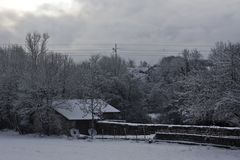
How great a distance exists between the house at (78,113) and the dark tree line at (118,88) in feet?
3.75

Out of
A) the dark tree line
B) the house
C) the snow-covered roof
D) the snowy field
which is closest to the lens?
the snowy field

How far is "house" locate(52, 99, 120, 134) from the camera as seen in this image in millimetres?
54562

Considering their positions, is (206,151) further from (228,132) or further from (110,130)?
(110,130)

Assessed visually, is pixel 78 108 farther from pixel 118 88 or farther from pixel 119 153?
pixel 119 153

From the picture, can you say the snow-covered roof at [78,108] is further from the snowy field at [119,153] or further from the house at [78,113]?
the snowy field at [119,153]

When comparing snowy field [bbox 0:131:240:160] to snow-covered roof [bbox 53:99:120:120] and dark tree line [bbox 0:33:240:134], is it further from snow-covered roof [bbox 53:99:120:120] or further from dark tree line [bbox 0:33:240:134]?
snow-covered roof [bbox 53:99:120:120]

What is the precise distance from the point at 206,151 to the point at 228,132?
4.47 meters

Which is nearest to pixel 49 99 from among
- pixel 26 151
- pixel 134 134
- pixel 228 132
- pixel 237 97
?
pixel 134 134

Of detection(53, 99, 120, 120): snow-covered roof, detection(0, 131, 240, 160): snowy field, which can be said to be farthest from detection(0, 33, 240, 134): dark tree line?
detection(0, 131, 240, 160): snowy field

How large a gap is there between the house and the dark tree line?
1143 millimetres

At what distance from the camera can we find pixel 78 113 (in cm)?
5700

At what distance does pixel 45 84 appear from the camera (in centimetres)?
5425

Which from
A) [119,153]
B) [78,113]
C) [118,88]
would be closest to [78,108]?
[78,113]

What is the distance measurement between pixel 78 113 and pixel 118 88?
1439 centimetres
